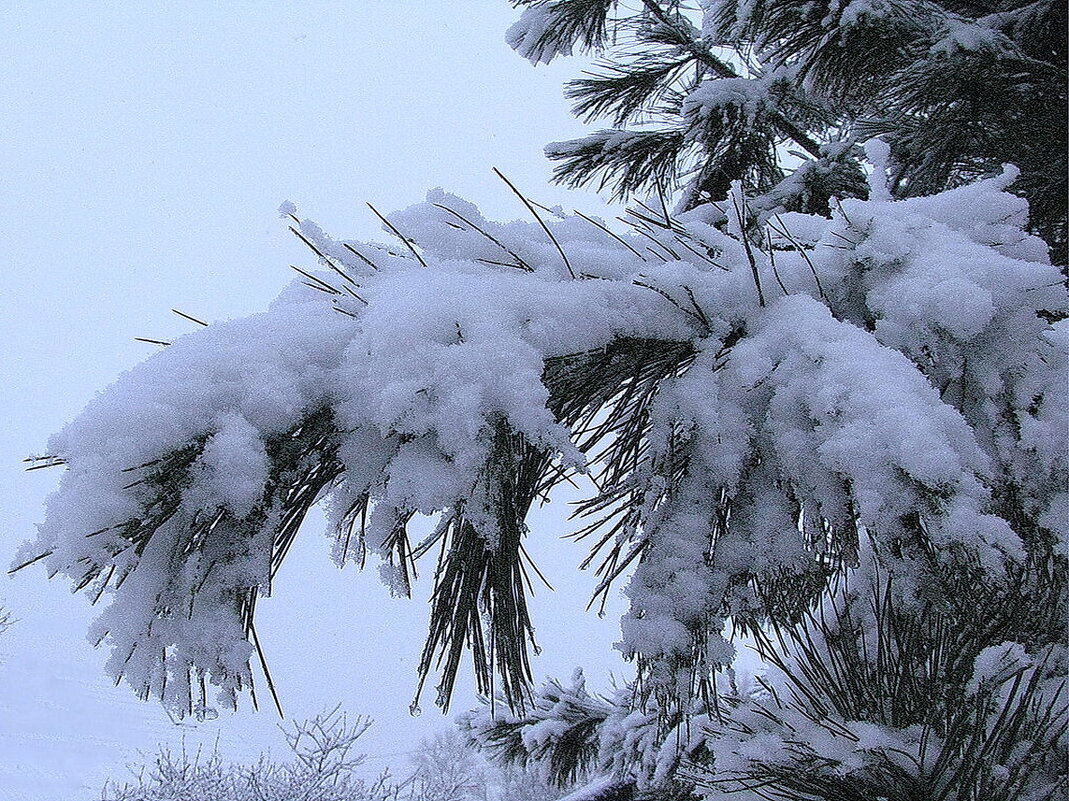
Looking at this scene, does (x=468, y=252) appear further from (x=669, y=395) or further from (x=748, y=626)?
(x=748, y=626)

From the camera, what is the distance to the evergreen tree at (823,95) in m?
2.19

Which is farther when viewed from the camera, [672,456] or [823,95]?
[823,95]

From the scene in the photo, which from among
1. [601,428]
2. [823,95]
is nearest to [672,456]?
[601,428]

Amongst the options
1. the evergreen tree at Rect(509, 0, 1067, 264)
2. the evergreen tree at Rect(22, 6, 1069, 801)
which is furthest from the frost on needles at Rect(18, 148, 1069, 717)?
the evergreen tree at Rect(509, 0, 1067, 264)

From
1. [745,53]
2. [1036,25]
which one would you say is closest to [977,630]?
[1036,25]

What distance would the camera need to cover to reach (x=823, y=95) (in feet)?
7.97

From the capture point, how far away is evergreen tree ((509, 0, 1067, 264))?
2189 mm

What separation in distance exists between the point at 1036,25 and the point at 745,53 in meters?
1.44

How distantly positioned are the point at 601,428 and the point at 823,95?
1.97m

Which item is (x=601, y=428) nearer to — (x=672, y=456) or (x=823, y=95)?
(x=672, y=456)

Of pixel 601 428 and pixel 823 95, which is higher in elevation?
pixel 823 95

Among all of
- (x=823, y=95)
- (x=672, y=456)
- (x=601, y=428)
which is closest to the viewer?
(x=672, y=456)

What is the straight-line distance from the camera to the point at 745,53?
11.7 feet

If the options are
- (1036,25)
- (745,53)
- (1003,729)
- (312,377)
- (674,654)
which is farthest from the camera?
(745,53)
